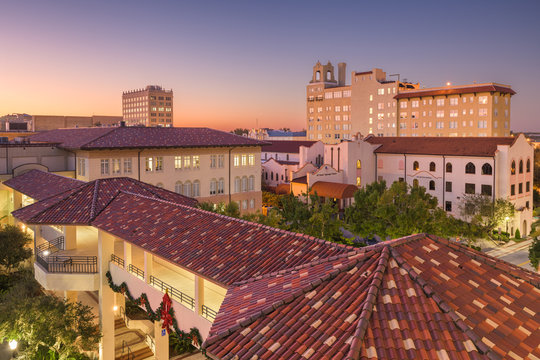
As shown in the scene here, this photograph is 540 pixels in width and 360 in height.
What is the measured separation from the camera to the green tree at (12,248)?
1340 inches

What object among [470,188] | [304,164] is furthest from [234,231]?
[304,164]

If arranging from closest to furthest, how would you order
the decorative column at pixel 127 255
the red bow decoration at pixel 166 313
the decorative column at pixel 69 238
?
the red bow decoration at pixel 166 313, the decorative column at pixel 127 255, the decorative column at pixel 69 238

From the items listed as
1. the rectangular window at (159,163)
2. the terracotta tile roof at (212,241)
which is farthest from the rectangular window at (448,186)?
the terracotta tile roof at (212,241)

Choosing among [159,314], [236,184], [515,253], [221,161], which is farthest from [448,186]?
[159,314]

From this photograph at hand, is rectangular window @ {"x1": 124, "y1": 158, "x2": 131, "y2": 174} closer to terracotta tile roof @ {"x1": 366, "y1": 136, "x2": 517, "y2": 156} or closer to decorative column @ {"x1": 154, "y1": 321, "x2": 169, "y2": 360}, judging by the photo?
decorative column @ {"x1": 154, "y1": 321, "x2": 169, "y2": 360}

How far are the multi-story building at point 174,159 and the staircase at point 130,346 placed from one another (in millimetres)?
19547

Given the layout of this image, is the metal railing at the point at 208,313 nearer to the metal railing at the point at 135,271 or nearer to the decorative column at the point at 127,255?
the metal railing at the point at 135,271

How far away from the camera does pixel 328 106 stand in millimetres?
133000

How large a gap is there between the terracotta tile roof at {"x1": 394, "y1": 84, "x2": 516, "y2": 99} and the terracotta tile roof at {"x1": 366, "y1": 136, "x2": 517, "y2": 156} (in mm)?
40924

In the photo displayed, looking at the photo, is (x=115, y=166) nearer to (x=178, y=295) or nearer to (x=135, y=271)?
(x=135, y=271)

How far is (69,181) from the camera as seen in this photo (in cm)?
3481

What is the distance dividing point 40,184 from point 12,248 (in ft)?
18.5

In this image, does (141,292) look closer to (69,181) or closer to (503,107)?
(69,181)

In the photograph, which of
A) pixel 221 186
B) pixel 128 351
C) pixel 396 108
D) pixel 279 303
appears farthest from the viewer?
pixel 396 108
